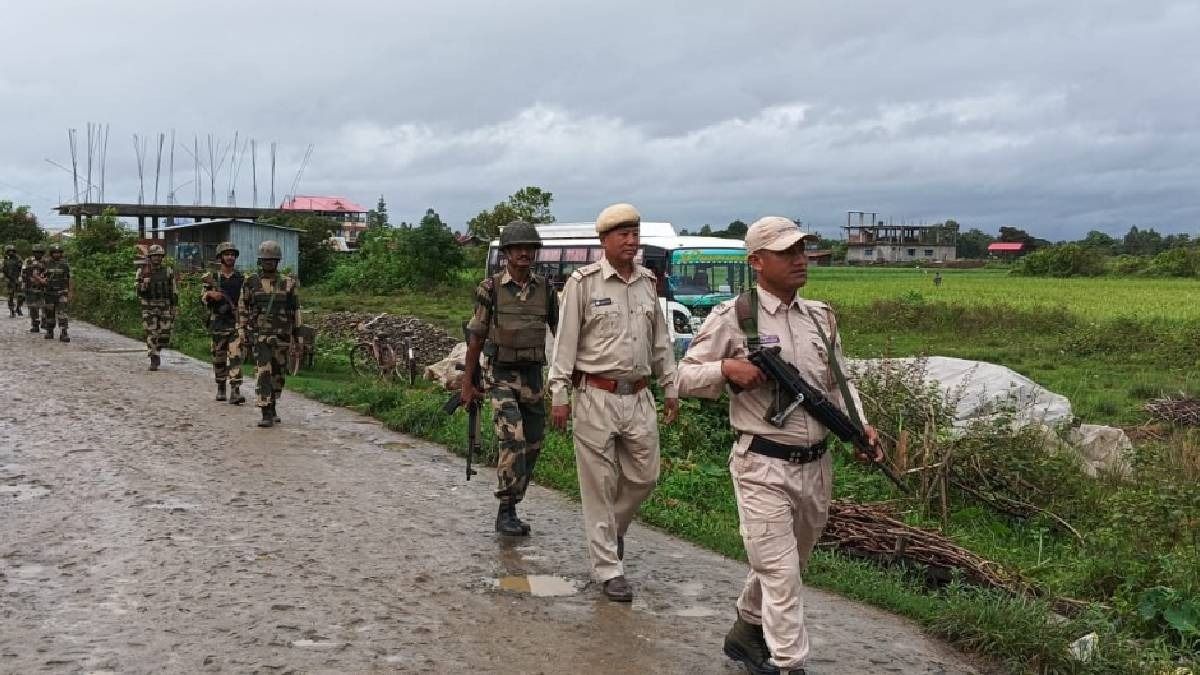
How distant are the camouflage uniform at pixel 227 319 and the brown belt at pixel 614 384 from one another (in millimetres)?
7623

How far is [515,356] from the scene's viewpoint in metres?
6.21

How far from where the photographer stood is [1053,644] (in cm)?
483

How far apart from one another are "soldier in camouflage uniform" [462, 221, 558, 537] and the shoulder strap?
215 cm

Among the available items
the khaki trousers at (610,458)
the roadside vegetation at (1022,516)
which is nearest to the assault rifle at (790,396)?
the khaki trousers at (610,458)

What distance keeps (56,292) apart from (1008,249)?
102520 mm

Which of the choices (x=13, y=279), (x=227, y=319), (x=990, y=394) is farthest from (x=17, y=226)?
(x=990, y=394)

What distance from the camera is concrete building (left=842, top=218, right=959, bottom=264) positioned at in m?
103

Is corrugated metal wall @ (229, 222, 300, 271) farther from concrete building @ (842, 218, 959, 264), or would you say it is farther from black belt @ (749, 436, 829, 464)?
concrete building @ (842, 218, 959, 264)

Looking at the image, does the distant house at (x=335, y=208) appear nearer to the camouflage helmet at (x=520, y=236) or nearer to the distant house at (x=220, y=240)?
the distant house at (x=220, y=240)

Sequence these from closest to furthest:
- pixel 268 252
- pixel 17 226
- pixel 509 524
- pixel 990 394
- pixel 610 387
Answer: pixel 610 387, pixel 509 524, pixel 268 252, pixel 990 394, pixel 17 226

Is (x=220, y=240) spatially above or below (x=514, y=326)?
above

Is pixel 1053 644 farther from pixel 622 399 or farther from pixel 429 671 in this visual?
pixel 429 671

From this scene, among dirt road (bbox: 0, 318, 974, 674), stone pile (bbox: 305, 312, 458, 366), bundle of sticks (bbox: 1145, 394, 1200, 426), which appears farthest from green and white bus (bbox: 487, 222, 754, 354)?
dirt road (bbox: 0, 318, 974, 674)

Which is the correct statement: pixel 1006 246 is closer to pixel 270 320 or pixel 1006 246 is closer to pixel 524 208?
pixel 524 208
